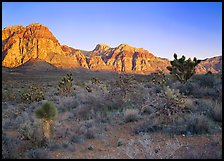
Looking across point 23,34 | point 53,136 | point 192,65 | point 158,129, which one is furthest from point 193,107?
point 23,34

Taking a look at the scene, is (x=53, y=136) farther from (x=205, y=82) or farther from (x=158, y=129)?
(x=205, y=82)

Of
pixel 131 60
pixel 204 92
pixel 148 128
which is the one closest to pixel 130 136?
pixel 148 128

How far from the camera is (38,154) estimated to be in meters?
6.64

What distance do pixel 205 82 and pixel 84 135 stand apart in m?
13.4

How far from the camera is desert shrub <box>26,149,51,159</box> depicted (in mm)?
6594

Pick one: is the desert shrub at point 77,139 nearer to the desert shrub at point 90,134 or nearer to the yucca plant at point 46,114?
the desert shrub at point 90,134

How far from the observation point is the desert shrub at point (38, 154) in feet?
21.6

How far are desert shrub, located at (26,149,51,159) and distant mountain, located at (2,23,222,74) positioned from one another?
347 ft

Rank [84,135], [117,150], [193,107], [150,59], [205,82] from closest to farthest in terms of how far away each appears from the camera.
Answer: [117,150] < [84,135] < [193,107] < [205,82] < [150,59]

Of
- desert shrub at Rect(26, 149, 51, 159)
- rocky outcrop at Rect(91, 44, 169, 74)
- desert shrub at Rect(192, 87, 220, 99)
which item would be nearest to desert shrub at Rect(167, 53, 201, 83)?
desert shrub at Rect(192, 87, 220, 99)

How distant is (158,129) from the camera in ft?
28.9

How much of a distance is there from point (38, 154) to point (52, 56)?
12888cm

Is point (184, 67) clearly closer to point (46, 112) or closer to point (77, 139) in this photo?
point (77, 139)

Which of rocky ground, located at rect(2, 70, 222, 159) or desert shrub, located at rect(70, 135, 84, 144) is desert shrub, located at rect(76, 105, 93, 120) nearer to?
rocky ground, located at rect(2, 70, 222, 159)
